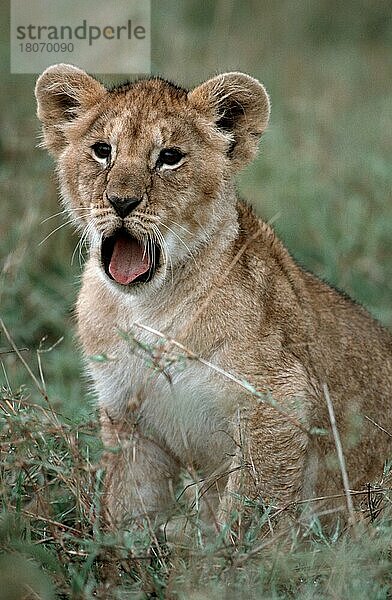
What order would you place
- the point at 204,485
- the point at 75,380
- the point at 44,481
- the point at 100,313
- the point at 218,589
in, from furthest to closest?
the point at 75,380
the point at 100,313
the point at 204,485
the point at 44,481
the point at 218,589

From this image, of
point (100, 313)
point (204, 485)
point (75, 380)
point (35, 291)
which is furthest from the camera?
point (35, 291)

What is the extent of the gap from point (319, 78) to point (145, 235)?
7537 millimetres

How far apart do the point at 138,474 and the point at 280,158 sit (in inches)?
184

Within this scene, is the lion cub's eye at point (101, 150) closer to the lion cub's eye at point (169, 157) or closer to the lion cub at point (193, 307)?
the lion cub at point (193, 307)

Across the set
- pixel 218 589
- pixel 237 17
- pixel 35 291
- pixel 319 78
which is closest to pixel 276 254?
pixel 218 589

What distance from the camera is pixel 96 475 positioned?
461cm

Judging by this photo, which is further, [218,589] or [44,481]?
[44,481]

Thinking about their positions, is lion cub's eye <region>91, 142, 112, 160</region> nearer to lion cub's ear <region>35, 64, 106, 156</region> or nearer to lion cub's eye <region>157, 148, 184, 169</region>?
lion cub's eye <region>157, 148, 184, 169</region>

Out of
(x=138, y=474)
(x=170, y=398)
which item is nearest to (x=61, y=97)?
(x=170, y=398)

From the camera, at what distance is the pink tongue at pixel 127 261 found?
491 cm

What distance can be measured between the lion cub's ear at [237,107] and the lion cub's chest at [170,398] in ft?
2.69

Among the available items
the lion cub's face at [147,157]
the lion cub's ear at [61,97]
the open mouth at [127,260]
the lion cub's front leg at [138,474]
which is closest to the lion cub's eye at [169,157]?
the lion cub's face at [147,157]

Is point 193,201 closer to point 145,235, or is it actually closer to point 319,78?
point 145,235
